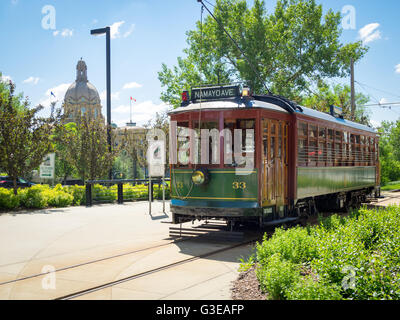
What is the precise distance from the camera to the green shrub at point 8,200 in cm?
1677

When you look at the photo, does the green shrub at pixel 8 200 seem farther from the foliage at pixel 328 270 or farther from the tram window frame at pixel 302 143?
the foliage at pixel 328 270

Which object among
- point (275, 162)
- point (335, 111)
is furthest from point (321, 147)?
point (335, 111)

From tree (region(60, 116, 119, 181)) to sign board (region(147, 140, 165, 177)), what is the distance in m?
2.27

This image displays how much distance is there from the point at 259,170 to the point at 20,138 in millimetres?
11834

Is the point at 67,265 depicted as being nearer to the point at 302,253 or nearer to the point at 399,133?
the point at 302,253

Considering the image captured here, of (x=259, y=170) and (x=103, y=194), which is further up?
(x=259, y=170)

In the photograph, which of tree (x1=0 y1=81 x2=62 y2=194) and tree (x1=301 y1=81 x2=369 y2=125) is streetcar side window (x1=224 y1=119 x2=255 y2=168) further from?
tree (x1=301 y1=81 x2=369 y2=125)

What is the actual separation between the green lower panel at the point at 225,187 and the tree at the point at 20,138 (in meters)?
10.4

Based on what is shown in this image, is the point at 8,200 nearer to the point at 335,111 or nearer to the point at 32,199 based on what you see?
the point at 32,199

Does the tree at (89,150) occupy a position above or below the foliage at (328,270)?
above

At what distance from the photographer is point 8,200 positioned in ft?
55.3

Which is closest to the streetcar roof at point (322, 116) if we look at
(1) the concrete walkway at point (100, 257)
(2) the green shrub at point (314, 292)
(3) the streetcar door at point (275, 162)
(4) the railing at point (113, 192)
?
(3) the streetcar door at point (275, 162)

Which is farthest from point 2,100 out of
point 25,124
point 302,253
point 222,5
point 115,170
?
point 115,170
